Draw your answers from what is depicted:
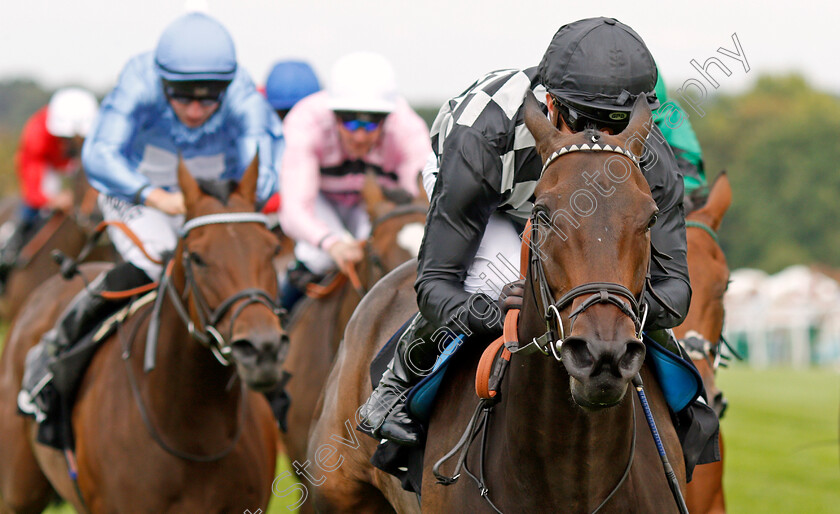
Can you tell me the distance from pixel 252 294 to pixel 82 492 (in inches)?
61.4

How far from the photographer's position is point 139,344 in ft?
20.1

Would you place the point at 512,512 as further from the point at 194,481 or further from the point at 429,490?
the point at 194,481

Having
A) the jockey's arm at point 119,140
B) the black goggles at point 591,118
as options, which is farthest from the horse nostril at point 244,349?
the black goggles at point 591,118

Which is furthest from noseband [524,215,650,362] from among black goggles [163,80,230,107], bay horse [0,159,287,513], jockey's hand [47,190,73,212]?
jockey's hand [47,190,73,212]

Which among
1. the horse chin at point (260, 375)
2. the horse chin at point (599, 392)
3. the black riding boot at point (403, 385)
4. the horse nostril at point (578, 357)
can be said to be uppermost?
the horse nostril at point (578, 357)

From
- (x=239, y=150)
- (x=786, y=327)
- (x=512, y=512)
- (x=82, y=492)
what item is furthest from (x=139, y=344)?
(x=786, y=327)

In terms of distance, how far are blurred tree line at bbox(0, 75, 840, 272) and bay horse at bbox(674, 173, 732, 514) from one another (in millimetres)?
55294

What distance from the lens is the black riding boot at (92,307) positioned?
21.3 ft

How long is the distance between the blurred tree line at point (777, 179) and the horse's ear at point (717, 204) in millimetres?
55146

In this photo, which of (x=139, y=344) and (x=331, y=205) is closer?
(x=139, y=344)

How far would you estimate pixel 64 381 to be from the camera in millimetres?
6215

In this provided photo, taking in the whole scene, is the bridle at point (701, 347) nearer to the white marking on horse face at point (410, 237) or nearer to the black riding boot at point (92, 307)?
the white marking on horse face at point (410, 237)

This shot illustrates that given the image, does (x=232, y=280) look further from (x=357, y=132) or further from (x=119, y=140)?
(x=357, y=132)

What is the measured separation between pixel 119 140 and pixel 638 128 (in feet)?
13.5
